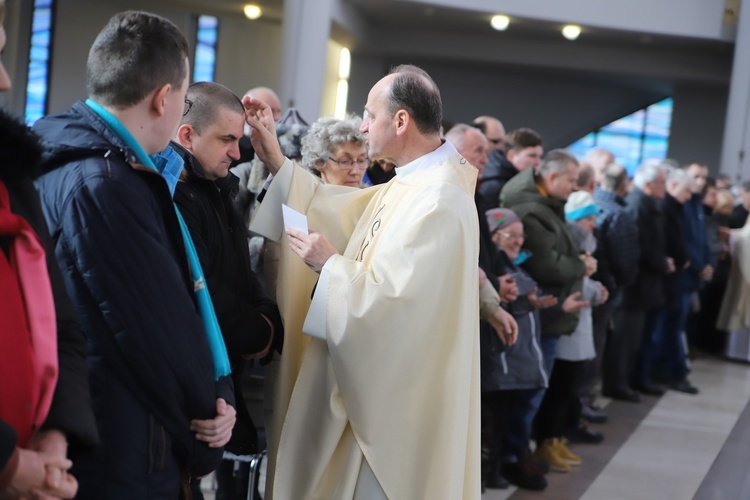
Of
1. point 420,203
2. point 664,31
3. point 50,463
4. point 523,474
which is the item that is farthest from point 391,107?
point 664,31

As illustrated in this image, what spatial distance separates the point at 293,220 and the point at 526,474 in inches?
104

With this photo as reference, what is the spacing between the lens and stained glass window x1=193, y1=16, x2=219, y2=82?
1482cm

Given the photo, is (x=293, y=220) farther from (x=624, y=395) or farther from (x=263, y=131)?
(x=624, y=395)

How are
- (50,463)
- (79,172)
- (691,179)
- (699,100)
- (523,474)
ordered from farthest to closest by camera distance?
(699,100) → (691,179) → (523,474) → (79,172) → (50,463)

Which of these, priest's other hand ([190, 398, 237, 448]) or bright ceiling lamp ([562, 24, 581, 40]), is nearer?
priest's other hand ([190, 398, 237, 448])

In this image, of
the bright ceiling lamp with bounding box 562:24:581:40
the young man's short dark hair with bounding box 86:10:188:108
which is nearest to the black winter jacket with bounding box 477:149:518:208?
the young man's short dark hair with bounding box 86:10:188:108

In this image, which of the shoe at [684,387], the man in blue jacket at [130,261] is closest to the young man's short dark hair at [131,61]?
the man in blue jacket at [130,261]

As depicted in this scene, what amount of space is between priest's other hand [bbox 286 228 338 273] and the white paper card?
0.02 m

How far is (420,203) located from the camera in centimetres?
278

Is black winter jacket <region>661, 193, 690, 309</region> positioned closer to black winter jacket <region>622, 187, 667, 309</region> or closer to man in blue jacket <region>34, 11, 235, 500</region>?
black winter jacket <region>622, 187, 667, 309</region>

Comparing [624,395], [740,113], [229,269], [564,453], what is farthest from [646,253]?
[740,113]

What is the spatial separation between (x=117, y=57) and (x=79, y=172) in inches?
9.9

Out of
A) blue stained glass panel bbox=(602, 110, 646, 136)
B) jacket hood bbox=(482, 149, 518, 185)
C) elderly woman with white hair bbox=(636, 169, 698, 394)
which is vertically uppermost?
blue stained glass panel bbox=(602, 110, 646, 136)

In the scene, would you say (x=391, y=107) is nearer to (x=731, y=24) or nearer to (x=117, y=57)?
(x=117, y=57)
